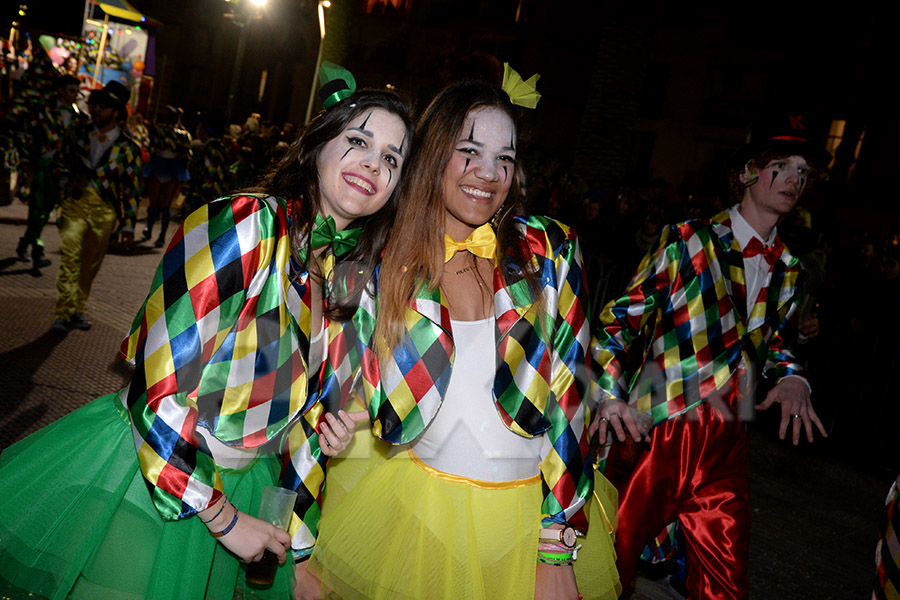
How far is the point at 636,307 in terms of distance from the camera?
3410mm

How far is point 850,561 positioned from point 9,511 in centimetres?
510

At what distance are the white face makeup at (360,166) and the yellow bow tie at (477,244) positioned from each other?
0.28 metres

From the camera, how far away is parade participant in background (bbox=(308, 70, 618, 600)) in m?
2.25

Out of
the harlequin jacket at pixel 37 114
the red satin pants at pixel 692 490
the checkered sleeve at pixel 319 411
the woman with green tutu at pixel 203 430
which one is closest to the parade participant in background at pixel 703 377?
the red satin pants at pixel 692 490

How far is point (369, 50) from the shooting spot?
37.2 meters

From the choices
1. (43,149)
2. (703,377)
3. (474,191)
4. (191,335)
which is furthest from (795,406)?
(43,149)

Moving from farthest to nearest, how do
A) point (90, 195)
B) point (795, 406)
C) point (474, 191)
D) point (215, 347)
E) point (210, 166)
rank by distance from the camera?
point (210, 166) < point (90, 195) < point (795, 406) < point (474, 191) < point (215, 347)

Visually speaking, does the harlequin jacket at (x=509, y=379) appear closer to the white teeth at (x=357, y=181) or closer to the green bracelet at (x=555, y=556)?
the green bracelet at (x=555, y=556)

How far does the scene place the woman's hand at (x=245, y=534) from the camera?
1896 mm

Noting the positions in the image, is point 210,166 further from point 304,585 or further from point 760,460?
A: point 304,585

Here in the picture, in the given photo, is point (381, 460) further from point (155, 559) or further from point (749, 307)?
point (749, 307)

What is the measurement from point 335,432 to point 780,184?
254 cm

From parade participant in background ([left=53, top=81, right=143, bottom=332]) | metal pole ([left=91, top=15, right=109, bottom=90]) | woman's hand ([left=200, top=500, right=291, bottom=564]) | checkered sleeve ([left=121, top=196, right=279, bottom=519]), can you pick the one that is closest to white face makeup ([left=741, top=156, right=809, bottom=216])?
checkered sleeve ([left=121, top=196, right=279, bottom=519])

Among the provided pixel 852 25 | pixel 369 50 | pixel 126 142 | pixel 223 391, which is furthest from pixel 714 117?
pixel 223 391
